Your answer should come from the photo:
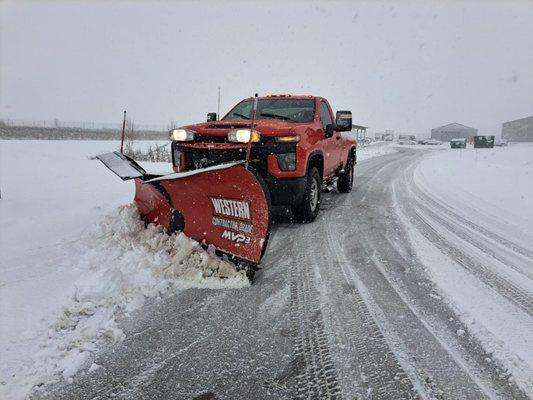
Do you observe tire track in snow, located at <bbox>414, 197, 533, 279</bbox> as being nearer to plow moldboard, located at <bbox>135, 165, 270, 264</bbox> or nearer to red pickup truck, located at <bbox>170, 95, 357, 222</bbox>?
red pickup truck, located at <bbox>170, 95, 357, 222</bbox>

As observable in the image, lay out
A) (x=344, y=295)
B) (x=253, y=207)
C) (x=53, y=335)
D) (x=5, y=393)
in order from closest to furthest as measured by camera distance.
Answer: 1. (x=5, y=393)
2. (x=53, y=335)
3. (x=344, y=295)
4. (x=253, y=207)

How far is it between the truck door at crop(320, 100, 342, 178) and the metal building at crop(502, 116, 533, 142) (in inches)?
3623

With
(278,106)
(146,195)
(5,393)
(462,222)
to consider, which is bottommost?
(5,393)

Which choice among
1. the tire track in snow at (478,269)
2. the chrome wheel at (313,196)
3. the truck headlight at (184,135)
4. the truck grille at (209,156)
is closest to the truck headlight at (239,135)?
the truck grille at (209,156)

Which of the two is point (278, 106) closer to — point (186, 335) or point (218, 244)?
point (218, 244)

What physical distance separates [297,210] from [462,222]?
265 cm

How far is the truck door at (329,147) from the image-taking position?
19.5ft

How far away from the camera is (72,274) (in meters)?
3.37

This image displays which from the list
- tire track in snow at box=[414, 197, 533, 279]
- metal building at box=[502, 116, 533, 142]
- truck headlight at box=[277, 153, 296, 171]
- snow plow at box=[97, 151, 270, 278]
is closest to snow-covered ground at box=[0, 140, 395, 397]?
snow plow at box=[97, 151, 270, 278]

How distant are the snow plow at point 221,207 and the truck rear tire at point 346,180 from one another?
4.94 m

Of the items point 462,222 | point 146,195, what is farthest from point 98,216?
point 462,222

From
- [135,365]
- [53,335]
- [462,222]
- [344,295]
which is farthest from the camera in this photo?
[462,222]

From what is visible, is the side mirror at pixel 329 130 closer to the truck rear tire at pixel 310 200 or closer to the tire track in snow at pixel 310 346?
the truck rear tire at pixel 310 200

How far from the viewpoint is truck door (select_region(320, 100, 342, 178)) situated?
5.95m
